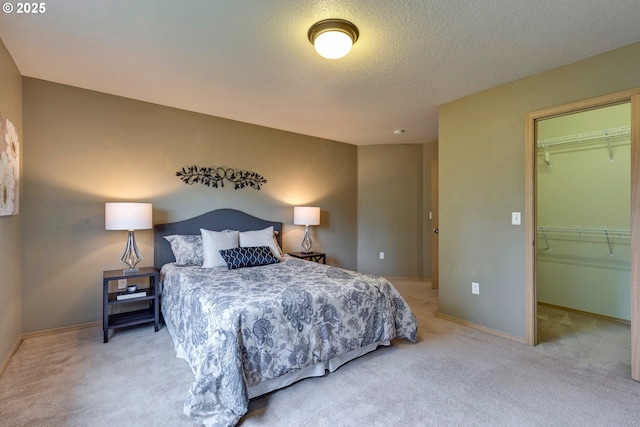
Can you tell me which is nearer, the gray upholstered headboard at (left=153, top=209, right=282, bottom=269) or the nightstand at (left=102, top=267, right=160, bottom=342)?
the nightstand at (left=102, top=267, right=160, bottom=342)

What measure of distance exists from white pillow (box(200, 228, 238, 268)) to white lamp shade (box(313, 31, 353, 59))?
2.16m

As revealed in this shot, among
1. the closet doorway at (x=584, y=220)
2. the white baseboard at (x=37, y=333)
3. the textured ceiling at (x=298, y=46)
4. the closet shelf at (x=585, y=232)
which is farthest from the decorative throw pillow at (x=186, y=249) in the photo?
the closet shelf at (x=585, y=232)

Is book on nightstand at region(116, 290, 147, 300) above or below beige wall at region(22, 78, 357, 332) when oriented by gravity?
below

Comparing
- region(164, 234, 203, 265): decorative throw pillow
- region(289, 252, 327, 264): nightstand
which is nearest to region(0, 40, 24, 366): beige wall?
region(164, 234, 203, 265): decorative throw pillow

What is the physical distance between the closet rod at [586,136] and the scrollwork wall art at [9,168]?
17.2 ft

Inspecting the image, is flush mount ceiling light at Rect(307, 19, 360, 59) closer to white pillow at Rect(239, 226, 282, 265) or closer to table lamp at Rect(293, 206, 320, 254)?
white pillow at Rect(239, 226, 282, 265)

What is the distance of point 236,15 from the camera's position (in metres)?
1.88

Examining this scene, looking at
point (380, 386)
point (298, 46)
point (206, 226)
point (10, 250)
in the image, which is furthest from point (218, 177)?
point (380, 386)

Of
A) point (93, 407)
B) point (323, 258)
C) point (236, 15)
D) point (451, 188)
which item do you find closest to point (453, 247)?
point (451, 188)

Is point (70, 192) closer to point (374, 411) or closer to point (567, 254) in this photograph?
point (374, 411)

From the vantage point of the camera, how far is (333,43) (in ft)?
6.53

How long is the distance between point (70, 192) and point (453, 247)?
13.1 ft

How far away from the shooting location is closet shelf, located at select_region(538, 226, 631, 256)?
3.28 meters

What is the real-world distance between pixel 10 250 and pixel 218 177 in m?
2.02
